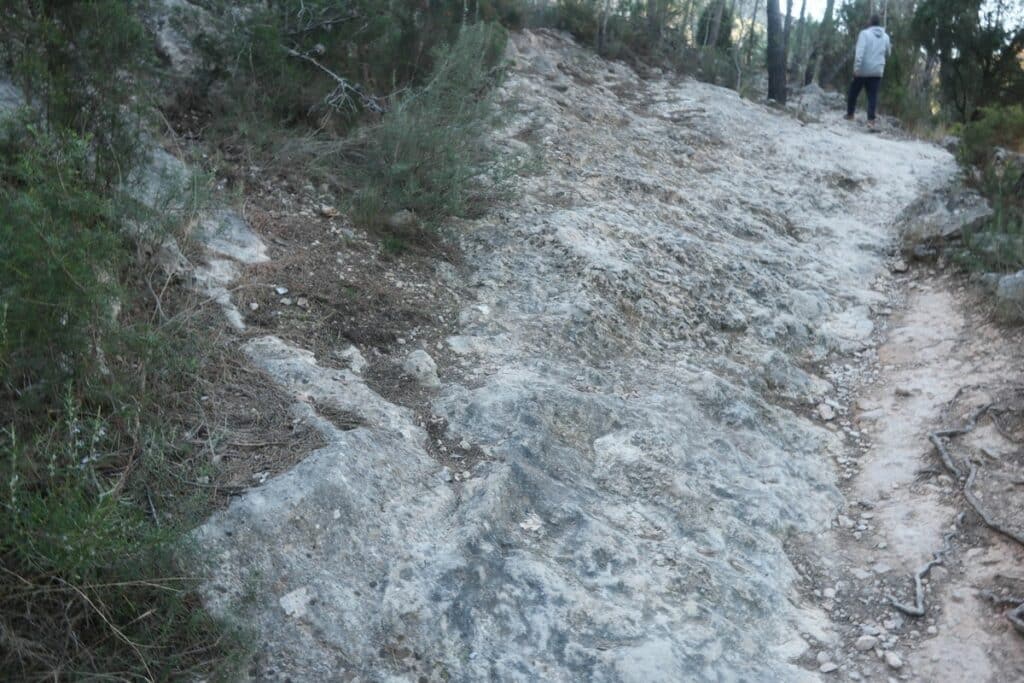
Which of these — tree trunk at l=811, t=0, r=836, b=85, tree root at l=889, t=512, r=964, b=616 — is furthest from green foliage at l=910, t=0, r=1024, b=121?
tree root at l=889, t=512, r=964, b=616

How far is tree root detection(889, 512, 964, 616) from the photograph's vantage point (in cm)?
332

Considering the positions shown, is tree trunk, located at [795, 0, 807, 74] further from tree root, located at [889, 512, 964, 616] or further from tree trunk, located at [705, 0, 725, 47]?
tree root, located at [889, 512, 964, 616]

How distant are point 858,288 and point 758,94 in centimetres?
636

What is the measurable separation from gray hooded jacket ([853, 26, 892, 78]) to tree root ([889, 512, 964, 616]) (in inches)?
320

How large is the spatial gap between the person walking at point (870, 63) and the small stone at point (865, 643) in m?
8.66

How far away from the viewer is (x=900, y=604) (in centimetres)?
336

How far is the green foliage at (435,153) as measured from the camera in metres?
4.94

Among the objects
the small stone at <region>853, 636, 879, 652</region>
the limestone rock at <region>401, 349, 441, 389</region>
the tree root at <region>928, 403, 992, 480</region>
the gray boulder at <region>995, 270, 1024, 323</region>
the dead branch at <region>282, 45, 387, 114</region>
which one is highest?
the dead branch at <region>282, 45, 387, 114</region>

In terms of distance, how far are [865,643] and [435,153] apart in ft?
11.0

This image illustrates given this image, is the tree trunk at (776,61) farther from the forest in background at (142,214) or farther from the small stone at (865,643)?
the small stone at (865,643)

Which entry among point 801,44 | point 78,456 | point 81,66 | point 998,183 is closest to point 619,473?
point 78,456

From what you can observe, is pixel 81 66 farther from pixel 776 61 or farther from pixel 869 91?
pixel 776 61

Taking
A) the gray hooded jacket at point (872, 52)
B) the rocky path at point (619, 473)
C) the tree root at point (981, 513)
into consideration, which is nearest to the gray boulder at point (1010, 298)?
the rocky path at point (619, 473)

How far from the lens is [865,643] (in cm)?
318
